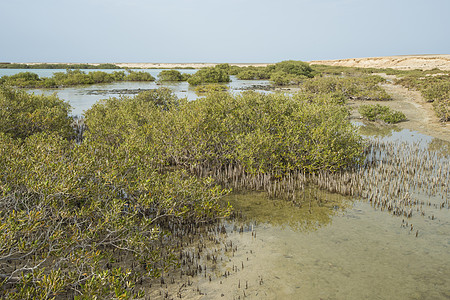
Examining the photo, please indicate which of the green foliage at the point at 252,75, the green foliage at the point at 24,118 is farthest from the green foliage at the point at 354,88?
the green foliage at the point at 252,75

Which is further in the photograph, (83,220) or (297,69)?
(297,69)

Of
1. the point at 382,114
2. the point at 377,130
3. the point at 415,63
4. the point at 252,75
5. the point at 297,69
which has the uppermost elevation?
the point at 415,63

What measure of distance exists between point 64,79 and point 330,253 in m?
48.6

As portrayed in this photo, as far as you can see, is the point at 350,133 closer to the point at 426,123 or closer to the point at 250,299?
the point at 250,299

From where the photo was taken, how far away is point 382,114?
71.3 feet

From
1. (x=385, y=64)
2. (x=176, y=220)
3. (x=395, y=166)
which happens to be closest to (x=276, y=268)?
(x=176, y=220)

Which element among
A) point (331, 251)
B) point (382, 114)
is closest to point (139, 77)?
point (382, 114)

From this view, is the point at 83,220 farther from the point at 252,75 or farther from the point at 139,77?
the point at 252,75

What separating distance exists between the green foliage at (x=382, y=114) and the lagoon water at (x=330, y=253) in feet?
41.7

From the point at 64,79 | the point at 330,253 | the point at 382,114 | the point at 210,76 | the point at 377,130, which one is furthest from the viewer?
the point at 210,76

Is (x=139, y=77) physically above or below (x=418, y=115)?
above

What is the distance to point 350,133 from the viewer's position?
1173 centimetres

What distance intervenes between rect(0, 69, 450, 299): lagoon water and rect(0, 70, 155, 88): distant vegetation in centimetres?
3502

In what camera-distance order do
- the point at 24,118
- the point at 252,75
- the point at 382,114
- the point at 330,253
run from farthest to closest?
1. the point at 252,75
2. the point at 382,114
3. the point at 24,118
4. the point at 330,253
